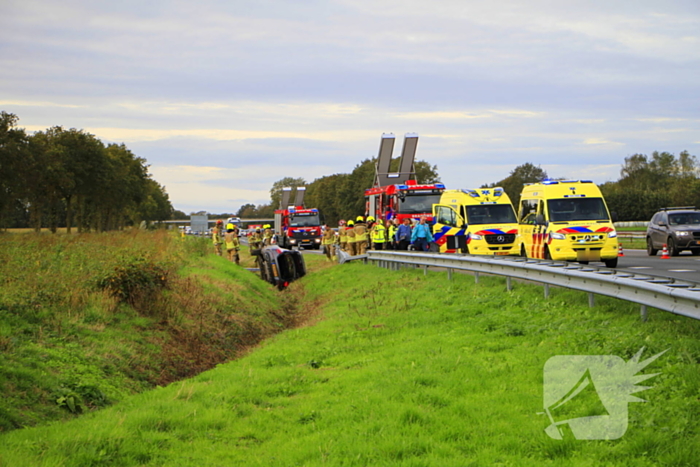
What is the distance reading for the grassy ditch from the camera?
8242mm

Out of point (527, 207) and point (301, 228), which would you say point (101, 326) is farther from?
point (301, 228)

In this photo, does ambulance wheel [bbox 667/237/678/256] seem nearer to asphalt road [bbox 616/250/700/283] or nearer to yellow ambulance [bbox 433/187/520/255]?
asphalt road [bbox 616/250/700/283]

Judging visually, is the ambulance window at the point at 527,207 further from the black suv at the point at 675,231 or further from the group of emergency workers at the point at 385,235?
the black suv at the point at 675,231

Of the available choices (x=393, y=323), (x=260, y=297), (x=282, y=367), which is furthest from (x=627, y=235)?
(x=282, y=367)

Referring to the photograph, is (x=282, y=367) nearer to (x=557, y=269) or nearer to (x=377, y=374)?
(x=377, y=374)

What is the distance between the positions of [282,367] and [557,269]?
14.9 feet

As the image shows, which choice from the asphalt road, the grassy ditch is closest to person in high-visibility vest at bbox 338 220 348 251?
the grassy ditch

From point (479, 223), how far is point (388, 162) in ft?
42.8

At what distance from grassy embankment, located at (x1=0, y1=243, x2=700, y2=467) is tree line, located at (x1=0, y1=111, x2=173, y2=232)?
38.1m

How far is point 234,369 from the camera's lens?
10297mm

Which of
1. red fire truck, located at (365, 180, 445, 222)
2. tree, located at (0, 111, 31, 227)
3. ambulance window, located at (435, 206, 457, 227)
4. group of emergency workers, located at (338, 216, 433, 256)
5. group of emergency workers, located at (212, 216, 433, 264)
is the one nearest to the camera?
ambulance window, located at (435, 206, 457, 227)

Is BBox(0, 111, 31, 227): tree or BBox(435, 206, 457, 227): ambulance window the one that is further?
BBox(0, 111, 31, 227): tree

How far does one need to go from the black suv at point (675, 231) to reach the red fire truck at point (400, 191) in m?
8.70

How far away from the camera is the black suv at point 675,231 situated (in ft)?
83.3
